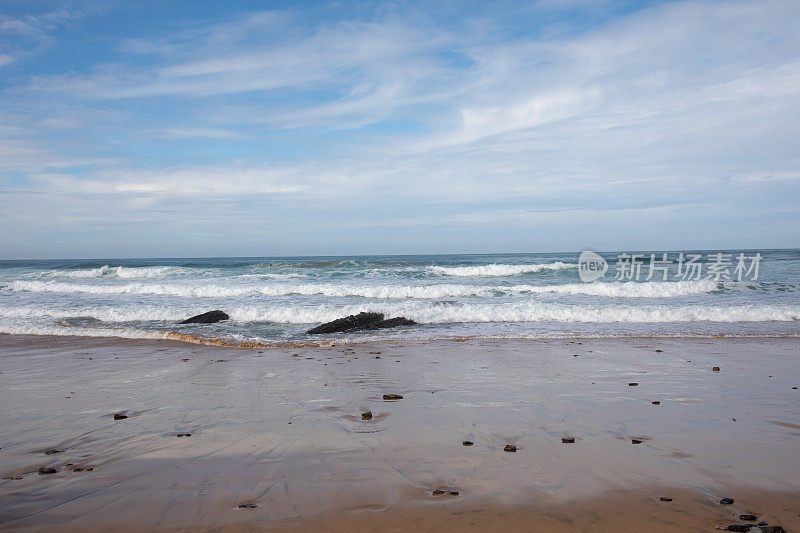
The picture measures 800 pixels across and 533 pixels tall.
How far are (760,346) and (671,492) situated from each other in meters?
6.94

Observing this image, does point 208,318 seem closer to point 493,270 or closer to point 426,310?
point 426,310

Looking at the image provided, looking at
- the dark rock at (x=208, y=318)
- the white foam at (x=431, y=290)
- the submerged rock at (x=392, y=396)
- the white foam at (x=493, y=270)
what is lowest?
the dark rock at (x=208, y=318)

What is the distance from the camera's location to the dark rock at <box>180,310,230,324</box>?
12.0m

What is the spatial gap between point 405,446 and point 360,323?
7801 millimetres

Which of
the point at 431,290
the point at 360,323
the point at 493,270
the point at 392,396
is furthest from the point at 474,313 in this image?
the point at 493,270

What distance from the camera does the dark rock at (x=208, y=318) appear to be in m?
12.0

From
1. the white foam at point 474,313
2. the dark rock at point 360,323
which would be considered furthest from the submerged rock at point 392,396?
the white foam at point 474,313

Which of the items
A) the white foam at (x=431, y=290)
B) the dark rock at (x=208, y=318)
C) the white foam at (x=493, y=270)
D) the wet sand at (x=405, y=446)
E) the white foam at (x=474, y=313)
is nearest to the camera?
the wet sand at (x=405, y=446)

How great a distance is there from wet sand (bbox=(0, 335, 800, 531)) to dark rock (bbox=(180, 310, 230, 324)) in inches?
199

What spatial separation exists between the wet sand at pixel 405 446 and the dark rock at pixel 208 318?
5.06 meters

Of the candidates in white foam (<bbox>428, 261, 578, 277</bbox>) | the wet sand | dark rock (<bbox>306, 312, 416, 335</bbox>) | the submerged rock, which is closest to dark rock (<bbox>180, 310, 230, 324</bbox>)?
dark rock (<bbox>306, 312, 416, 335</bbox>)

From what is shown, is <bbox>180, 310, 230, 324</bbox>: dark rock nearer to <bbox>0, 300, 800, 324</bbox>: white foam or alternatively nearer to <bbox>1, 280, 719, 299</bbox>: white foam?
<bbox>0, 300, 800, 324</bbox>: white foam

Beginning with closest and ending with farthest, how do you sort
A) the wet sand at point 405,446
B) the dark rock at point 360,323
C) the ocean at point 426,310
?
1. the wet sand at point 405,446
2. the ocean at point 426,310
3. the dark rock at point 360,323

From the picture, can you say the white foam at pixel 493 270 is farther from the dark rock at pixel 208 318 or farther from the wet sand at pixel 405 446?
the wet sand at pixel 405 446
